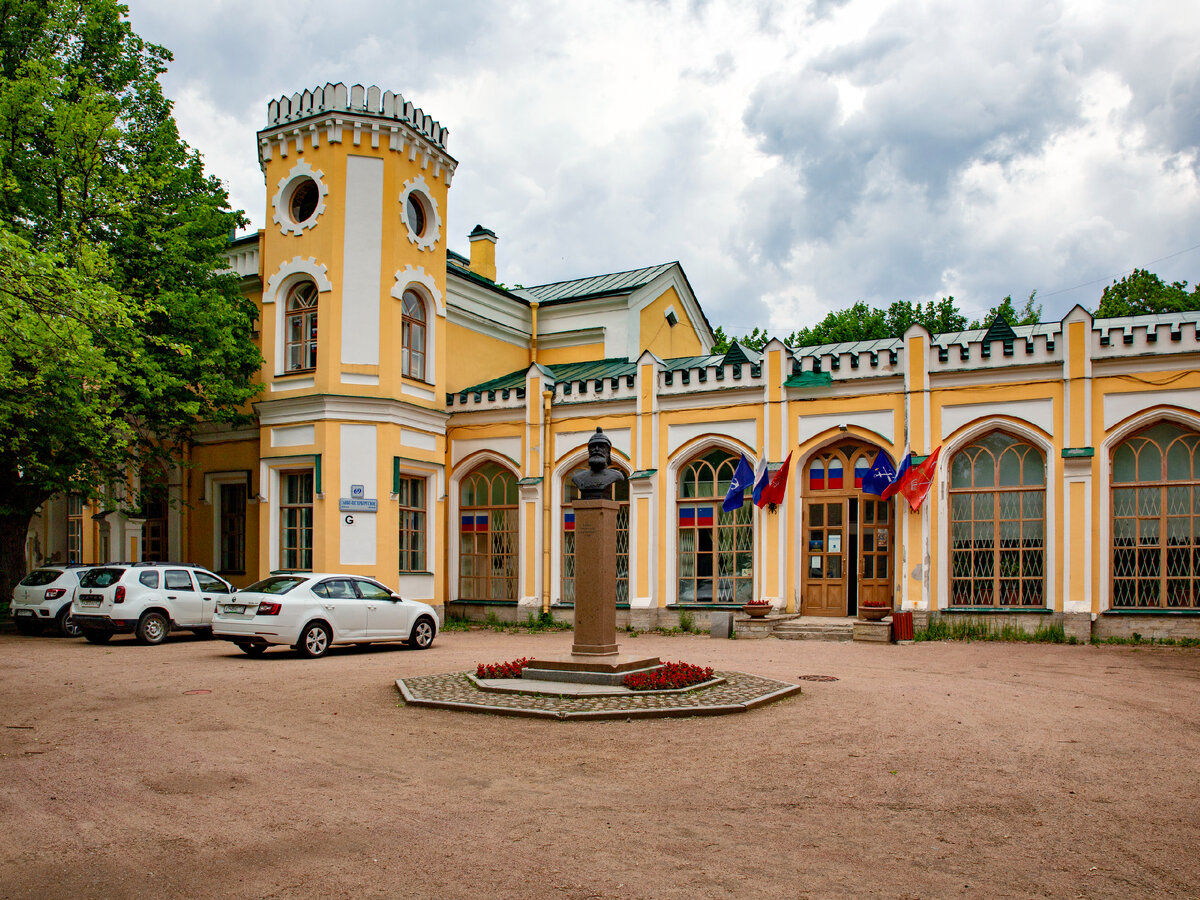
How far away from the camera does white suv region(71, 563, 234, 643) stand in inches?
680

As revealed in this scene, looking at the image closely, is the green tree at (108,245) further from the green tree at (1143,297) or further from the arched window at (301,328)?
the green tree at (1143,297)

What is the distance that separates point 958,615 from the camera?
62.4 feet

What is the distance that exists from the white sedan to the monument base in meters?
4.89

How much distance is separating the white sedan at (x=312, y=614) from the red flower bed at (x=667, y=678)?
6.23m

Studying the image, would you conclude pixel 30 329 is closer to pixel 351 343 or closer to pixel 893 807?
pixel 351 343

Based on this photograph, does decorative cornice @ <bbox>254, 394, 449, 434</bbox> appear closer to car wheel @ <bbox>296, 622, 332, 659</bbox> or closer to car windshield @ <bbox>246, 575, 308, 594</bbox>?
car windshield @ <bbox>246, 575, 308, 594</bbox>

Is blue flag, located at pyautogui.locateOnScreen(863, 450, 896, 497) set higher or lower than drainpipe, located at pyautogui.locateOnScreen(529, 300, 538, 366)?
lower

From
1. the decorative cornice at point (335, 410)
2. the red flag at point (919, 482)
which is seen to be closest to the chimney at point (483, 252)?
the decorative cornice at point (335, 410)

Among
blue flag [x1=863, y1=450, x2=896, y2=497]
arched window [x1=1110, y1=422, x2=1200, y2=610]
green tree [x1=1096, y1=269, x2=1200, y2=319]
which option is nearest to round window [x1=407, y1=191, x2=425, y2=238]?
blue flag [x1=863, y1=450, x2=896, y2=497]

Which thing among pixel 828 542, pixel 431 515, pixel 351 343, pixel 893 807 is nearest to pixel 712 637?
pixel 828 542

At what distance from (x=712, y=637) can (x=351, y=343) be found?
992cm

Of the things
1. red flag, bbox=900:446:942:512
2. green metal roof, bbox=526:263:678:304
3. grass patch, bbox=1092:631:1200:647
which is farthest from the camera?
green metal roof, bbox=526:263:678:304

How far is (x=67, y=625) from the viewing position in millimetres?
18875

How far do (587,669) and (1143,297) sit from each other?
38560 mm
